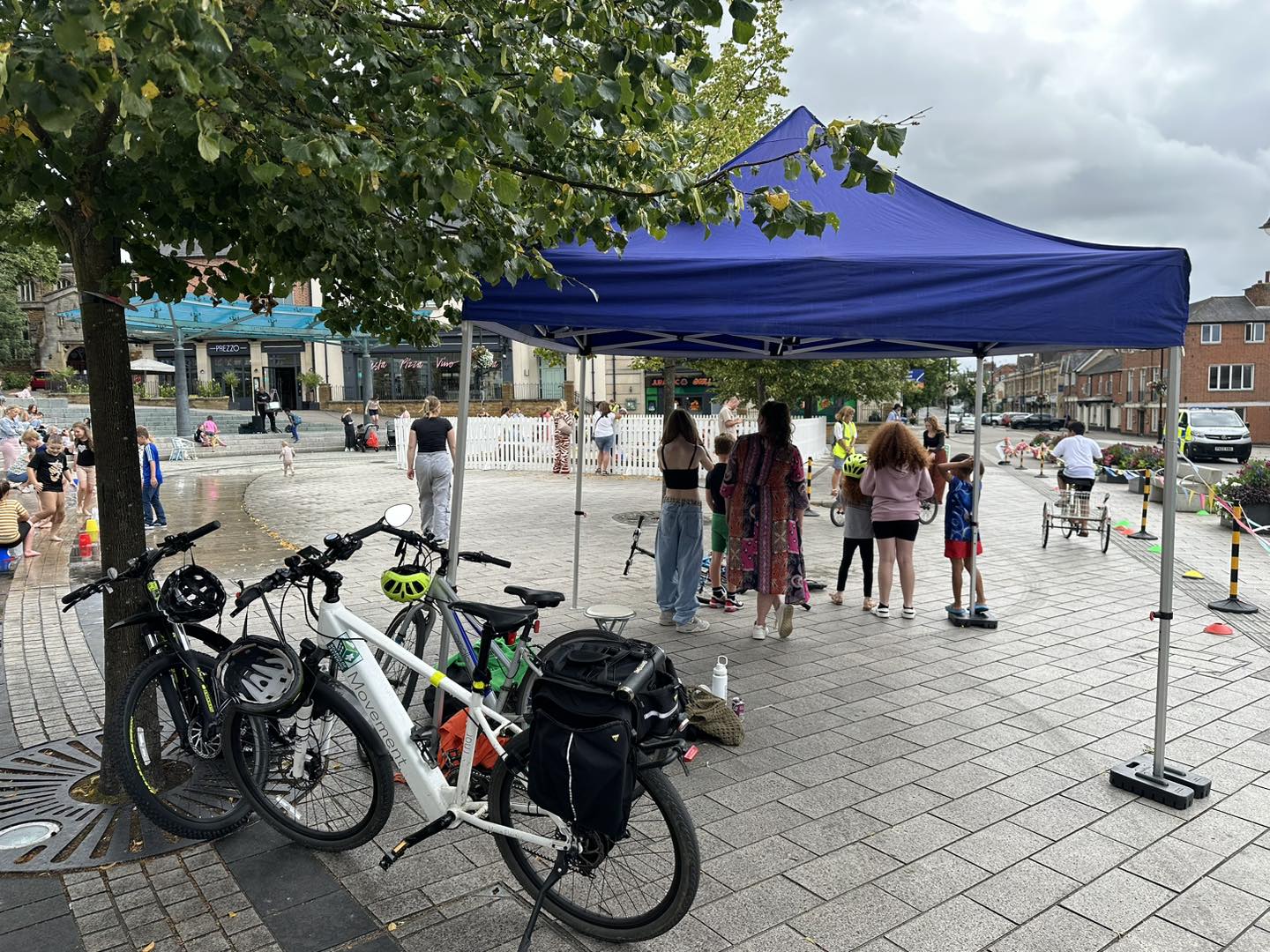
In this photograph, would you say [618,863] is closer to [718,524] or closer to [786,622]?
[786,622]

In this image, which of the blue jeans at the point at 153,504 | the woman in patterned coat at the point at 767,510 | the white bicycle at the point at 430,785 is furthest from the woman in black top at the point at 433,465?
the white bicycle at the point at 430,785

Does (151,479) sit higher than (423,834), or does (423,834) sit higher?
(151,479)

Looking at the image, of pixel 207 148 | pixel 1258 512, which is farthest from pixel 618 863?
pixel 1258 512

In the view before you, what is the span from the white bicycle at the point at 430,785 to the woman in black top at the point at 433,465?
20.4ft

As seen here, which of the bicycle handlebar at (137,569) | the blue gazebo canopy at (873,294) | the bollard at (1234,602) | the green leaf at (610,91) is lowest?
the bollard at (1234,602)

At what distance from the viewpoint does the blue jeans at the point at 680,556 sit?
667 centimetres

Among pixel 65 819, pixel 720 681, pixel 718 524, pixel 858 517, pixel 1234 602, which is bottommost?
pixel 1234 602

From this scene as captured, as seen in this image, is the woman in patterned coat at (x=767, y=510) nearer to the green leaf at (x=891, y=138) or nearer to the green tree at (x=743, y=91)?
the green leaf at (x=891, y=138)

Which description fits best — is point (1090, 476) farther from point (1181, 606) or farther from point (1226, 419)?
point (1226, 419)

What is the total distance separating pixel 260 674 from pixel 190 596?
578 millimetres

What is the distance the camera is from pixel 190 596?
11.8ft

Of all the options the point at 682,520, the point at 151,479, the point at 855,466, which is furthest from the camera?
the point at 151,479

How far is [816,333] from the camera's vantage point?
13.3ft

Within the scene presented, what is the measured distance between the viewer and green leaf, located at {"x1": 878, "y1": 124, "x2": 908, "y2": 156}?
3281 millimetres
